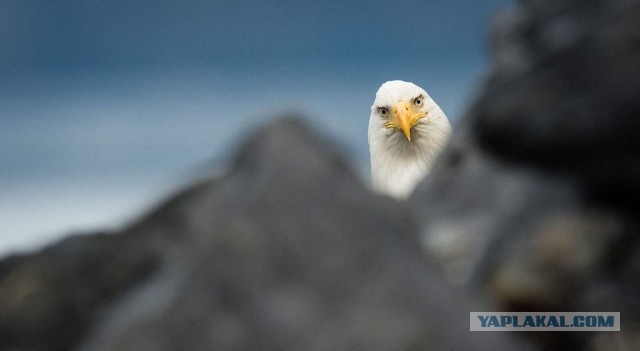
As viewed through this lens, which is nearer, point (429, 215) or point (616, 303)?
point (616, 303)

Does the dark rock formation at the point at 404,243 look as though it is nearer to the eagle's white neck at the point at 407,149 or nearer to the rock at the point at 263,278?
the rock at the point at 263,278

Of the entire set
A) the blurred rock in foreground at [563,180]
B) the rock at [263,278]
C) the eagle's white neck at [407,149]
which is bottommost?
the rock at [263,278]

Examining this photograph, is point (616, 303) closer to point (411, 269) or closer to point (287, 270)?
point (411, 269)

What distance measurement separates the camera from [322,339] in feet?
6.65

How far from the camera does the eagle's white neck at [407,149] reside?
7949 millimetres

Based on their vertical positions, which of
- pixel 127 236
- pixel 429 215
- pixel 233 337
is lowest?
pixel 233 337

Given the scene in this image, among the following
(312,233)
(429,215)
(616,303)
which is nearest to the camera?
(312,233)

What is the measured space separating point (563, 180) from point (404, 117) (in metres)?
5.12

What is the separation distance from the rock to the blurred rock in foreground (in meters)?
0.25

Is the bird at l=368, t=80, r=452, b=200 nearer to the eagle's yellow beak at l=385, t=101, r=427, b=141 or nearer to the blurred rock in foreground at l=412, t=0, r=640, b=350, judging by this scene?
the eagle's yellow beak at l=385, t=101, r=427, b=141

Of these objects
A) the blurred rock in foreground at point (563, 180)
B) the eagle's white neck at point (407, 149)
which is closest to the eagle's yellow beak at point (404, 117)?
the eagle's white neck at point (407, 149)

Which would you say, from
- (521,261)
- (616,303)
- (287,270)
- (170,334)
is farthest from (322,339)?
(616,303)

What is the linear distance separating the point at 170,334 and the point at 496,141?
1.21m

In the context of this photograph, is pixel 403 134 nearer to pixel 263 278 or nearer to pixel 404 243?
pixel 404 243
